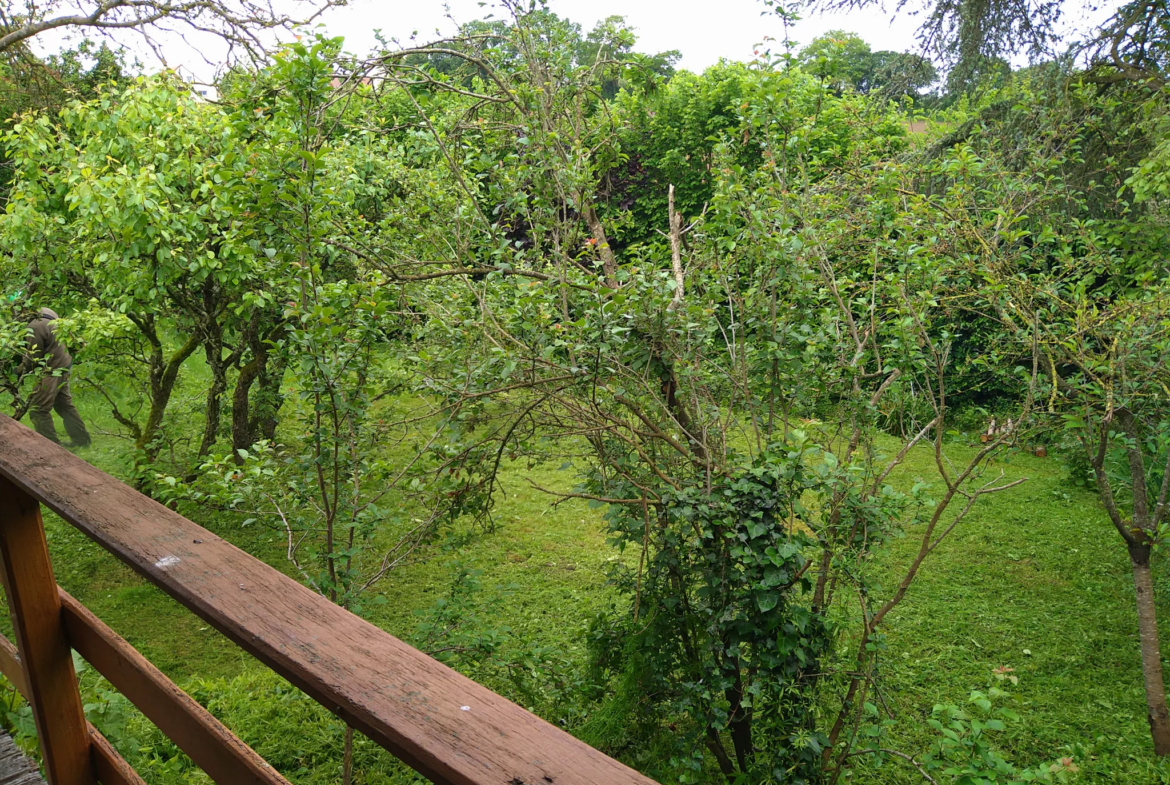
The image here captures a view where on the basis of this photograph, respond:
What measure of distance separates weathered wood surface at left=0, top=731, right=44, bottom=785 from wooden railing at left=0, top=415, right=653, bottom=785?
299 millimetres

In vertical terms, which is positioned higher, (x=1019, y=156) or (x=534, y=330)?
(x=1019, y=156)

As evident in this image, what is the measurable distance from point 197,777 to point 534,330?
256cm

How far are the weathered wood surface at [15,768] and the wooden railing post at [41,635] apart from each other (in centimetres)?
54

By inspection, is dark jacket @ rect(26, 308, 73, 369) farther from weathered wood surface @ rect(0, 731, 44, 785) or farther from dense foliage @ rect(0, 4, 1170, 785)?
weathered wood surface @ rect(0, 731, 44, 785)

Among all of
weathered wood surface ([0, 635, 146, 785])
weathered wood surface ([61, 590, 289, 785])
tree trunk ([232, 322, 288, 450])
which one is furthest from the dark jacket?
weathered wood surface ([61, 590, 289, 785])

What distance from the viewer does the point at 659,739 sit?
12.3 feet

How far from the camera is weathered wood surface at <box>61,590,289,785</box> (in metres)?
1.04

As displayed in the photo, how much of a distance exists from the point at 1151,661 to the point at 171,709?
5.10 m

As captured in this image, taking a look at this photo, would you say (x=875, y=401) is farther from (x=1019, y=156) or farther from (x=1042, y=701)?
(x=1019, y=156)

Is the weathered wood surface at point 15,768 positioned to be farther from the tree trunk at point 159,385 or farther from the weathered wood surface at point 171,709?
the tree trunk at point 159,385

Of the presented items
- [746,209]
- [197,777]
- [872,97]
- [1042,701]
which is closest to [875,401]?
[746,209]

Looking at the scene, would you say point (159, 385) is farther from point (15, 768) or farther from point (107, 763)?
point (107, 763)

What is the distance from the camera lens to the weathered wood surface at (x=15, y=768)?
1.83 m

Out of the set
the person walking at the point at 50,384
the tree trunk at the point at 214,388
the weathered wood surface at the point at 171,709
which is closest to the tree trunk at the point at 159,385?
the tree trunk at the point at 214,388
